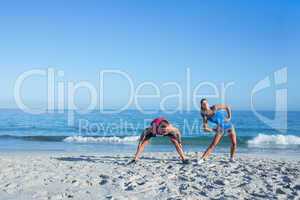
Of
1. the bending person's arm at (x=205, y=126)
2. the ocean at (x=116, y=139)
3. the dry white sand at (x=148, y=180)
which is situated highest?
the bending person's arm at (x=205, y=126)

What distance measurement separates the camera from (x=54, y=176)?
725cm

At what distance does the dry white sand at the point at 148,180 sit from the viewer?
5.93 metres

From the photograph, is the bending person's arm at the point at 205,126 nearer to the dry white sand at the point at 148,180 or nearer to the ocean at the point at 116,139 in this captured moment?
the dry white sand at the point at 148,180

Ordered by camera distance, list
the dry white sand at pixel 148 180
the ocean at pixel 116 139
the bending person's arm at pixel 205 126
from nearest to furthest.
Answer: the dry white sand at pixel 148 180 → the bending person's arm at pixel 205 126 → the ocean at pixel 116 139

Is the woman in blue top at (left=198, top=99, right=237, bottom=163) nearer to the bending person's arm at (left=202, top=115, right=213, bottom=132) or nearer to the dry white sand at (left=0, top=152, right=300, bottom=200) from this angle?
the bending person's arm at (left=202, top=115, right=213, bottom=132)

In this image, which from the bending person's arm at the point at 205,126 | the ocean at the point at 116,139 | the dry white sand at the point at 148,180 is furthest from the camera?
the ocean at the point at 116,139

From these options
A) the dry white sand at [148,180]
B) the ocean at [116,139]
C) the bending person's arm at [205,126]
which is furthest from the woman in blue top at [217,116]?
the ocean at [116,139]

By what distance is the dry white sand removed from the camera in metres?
5.93

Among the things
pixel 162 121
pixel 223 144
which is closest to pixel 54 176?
pixel 162 121

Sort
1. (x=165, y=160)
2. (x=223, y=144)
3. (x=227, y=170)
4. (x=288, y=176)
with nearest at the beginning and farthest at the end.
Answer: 1. (x=288, y=176)
2. (x=227, y=170)
3. (x=165, y=160)
4. (x=223, y=144)

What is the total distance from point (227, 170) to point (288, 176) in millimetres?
1102

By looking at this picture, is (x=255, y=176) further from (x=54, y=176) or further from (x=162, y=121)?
(x=54, y=176)

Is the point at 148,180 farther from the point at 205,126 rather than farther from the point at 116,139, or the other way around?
the point at 116,139

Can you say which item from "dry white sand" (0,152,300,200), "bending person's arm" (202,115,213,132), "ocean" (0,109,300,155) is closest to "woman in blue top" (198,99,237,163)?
"bending person's arm" (202,115,213,132)
